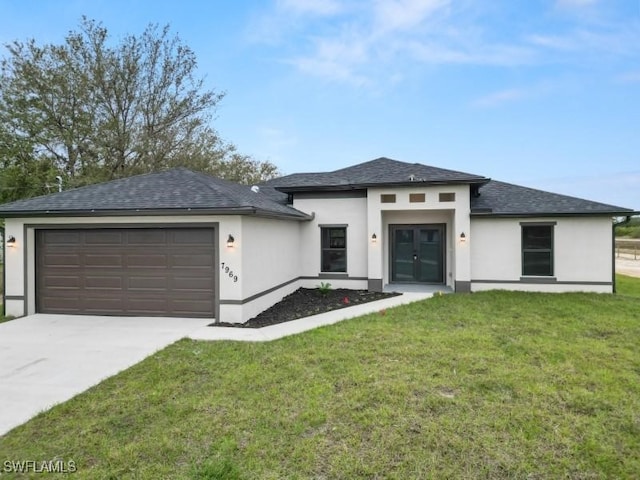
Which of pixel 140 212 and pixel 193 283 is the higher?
pixel 140 212

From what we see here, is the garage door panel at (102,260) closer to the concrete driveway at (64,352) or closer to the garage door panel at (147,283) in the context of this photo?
the garage door panel at (147,283)

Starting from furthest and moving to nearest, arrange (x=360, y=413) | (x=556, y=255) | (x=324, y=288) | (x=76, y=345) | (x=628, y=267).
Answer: (x=628, y=267) → (x=324, y=288) → (x=556, y=255) → (x=76, y=345) → (x=360, y=413)

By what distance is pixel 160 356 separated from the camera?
18.8 feet

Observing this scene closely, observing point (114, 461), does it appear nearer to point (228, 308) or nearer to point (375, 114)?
point (228, 308)

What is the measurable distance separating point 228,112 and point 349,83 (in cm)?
944

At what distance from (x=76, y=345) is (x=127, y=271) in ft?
7.96

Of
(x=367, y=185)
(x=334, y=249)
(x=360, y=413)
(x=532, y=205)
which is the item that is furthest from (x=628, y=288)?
(x=360, y=413)

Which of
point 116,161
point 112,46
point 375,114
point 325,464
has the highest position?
point 112,46

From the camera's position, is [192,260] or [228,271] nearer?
[228,271]

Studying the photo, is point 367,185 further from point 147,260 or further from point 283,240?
point 147,260

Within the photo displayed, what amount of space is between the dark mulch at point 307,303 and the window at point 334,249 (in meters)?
0.85

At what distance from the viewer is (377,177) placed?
39.9ft

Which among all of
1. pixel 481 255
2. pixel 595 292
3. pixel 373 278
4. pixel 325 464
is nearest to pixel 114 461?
pixel 325 464

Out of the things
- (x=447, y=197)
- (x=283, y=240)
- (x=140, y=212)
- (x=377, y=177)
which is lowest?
(x=283, y=240)
